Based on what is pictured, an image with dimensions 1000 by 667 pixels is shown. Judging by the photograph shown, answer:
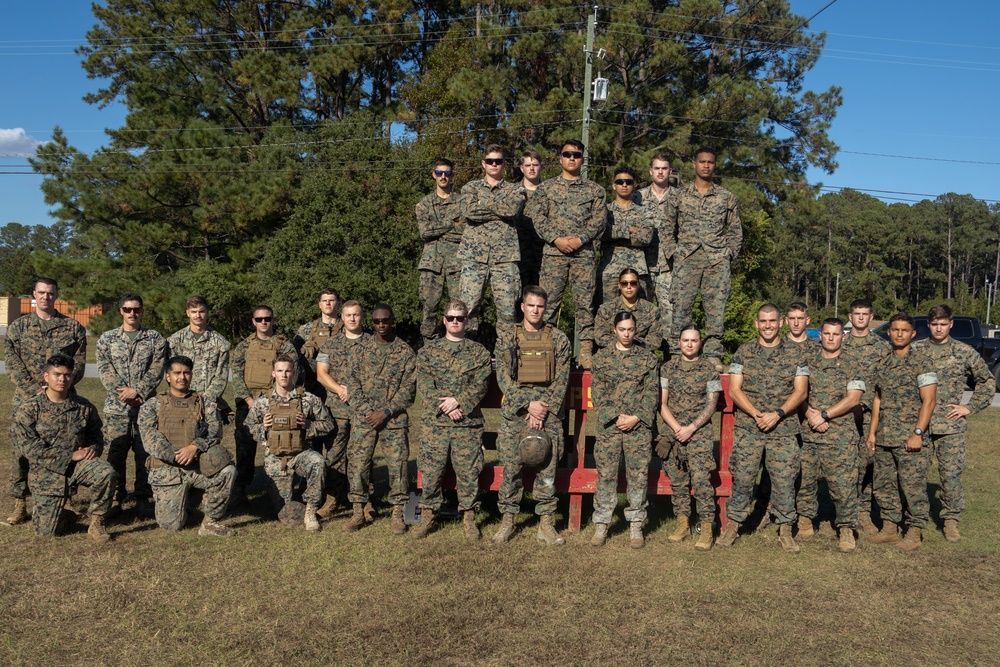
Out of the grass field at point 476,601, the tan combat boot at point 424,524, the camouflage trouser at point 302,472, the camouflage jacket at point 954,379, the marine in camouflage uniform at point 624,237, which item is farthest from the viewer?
the marine in camouflage uniform at point 624,237

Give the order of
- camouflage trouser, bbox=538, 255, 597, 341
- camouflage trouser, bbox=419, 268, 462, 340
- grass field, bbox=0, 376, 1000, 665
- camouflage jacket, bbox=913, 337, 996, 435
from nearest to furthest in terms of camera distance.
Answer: grass field, bbox=0, 376, 1000, 665, camouflage jacket, bbox=913, 337, 996, 435, camouflage trouser, bbox=538, 255, 597, 341, camouflage trouser, bbox=419, 268, 462, 340

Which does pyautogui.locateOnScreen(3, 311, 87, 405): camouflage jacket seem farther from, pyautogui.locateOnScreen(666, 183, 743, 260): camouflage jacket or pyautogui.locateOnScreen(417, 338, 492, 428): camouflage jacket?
pyautogui.locateOnScreen(666, 183, 743, 260): camouflage jacket

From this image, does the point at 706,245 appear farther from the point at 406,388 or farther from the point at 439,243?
the point at 406,388

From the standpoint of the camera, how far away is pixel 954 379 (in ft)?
22.7

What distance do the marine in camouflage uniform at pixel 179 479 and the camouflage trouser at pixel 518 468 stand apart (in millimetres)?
2421

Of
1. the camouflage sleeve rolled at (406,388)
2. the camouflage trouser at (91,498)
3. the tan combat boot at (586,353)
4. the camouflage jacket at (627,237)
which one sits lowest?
the camouflage trouser at (91,498)

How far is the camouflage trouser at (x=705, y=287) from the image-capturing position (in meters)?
7.27

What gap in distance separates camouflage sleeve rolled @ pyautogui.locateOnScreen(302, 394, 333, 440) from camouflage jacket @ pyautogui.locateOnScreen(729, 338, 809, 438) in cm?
369

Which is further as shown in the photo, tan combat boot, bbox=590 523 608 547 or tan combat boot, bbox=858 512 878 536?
tan combat boot, bbox=858 512 878 536

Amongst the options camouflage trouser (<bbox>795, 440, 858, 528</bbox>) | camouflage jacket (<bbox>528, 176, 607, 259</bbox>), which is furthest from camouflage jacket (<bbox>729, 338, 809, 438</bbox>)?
camouflage jacket (<bbox>528, 176, 607, 259</bbox>)

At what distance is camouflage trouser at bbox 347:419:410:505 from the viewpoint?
6867 millimetres

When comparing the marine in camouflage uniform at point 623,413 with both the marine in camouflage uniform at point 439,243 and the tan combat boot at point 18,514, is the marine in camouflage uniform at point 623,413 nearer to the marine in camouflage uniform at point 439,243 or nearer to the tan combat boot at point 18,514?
the marine in camouflage uniform at point 439,243

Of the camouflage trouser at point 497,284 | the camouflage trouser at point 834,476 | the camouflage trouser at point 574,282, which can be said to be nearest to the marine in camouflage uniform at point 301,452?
the camouflage trouser at point 497,284

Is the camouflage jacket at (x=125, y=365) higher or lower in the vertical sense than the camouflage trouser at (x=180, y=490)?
higher
